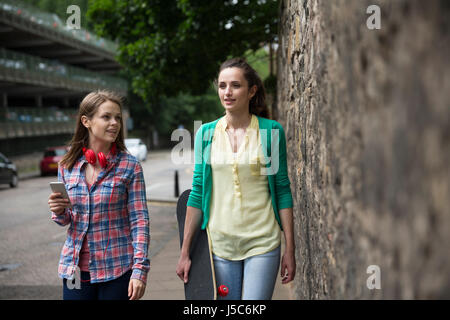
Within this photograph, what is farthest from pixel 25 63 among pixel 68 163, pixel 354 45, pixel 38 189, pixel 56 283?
pixel 354 45

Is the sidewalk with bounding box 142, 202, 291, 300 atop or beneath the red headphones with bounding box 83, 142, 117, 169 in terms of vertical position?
beneath

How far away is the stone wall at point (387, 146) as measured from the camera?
922 millimetres

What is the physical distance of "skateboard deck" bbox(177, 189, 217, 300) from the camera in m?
2.47

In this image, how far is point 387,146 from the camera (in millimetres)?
1113

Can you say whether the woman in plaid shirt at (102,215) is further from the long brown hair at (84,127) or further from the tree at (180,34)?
the tree at (180,34)

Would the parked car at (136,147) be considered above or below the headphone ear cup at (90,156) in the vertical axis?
below

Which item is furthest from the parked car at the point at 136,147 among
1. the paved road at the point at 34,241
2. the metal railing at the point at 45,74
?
the paved road at the point at 34,241

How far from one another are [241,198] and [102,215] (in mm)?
822

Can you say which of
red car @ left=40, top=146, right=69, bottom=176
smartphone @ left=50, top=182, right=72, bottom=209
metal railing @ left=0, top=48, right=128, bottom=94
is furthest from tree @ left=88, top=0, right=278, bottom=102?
metal railing @ left=0, top=48, right=128, bottom=94

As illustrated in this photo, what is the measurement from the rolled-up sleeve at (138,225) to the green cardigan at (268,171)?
336mm

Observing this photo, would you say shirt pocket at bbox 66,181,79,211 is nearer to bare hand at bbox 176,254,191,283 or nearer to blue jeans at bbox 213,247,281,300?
bare hand at bbox 176,254,191,283

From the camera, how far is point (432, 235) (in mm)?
945

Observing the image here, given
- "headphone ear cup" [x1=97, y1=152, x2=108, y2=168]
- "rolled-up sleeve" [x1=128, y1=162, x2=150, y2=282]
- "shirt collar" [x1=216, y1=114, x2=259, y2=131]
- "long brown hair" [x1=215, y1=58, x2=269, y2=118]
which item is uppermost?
"long brown hair" [x1=215, y1=58, x2=269, y2=118]
